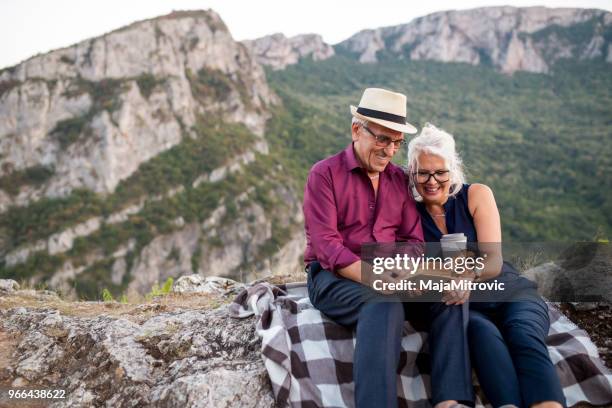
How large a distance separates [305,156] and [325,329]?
295 feet

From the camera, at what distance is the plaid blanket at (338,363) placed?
10.2 ft

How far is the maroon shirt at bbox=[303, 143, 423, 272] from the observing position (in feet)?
11.4

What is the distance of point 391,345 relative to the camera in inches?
113

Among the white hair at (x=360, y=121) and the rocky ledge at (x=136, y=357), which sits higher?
the white hair at (x=360, y=121)

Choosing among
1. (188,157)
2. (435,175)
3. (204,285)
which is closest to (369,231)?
(435,175)

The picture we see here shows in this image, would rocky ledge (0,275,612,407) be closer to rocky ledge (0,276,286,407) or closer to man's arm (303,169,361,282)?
rocky ledge (0,276,286,407)

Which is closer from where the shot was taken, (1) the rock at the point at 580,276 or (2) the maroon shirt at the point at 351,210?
(2) the maroon shirt at the point at 351,210

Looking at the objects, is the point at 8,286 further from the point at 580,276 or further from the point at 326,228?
the point at 580,276

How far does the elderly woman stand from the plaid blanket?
309mm

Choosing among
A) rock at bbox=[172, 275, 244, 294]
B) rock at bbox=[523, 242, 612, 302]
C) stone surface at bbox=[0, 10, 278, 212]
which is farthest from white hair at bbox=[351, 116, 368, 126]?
stone surface at bbox=[0, 10, 278, 212]

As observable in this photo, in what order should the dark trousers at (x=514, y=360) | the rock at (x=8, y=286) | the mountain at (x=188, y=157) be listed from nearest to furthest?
the dark trousers at (x=514, y=360) < the rock at (x=8, y=286) < the mountain at (x=188, y=157)

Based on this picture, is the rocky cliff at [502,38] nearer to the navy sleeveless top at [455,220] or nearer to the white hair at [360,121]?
the navy sleeveless top at [455,220]

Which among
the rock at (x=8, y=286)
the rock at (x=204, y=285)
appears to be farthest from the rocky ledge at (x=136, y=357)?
the rock at (x=8, y=286)

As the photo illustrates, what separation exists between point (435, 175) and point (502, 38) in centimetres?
17375
